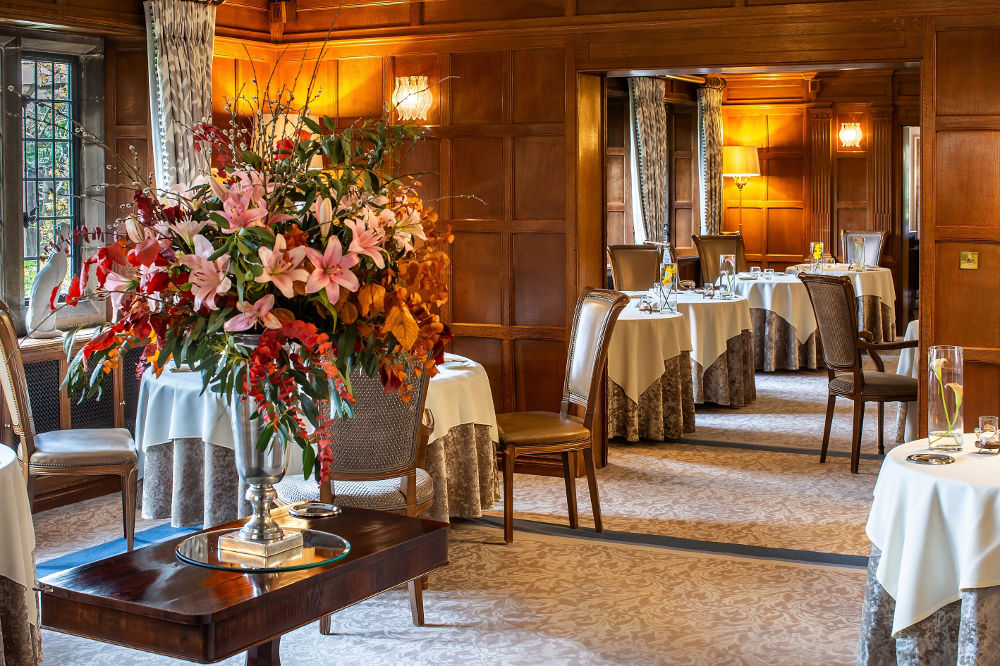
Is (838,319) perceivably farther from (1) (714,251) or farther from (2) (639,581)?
(1) (714,251)

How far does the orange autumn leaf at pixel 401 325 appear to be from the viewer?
2180 mm

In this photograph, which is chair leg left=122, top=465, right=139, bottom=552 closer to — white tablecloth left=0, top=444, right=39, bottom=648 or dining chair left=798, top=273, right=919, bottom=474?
white tablecloth left=0, top=444, right=39, bottom=648

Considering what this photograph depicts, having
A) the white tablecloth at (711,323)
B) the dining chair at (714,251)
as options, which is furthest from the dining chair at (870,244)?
the white tablecloth at (711,323)

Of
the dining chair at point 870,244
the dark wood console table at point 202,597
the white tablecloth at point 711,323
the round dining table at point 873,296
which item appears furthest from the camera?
the dining chair at point 870,244

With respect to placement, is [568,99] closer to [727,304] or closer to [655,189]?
[727,304]

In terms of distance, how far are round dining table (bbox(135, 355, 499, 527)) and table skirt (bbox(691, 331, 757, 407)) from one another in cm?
348

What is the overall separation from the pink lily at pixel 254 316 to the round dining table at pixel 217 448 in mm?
2843

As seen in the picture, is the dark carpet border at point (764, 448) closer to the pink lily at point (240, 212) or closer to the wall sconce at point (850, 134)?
the pink lily at point (240, 212)

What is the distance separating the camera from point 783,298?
9.78 metres

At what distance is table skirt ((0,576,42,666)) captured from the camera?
3207 mm

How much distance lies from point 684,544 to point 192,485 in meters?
2.32

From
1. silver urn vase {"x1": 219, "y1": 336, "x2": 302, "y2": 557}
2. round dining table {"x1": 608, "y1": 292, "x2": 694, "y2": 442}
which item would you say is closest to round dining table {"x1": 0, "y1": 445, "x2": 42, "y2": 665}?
silver urn vase {"x1": 219, "y1": 336, "x2": 302, "y2": 557}

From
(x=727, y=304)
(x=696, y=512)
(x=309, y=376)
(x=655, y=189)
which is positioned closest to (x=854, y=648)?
(x=696, y=512)

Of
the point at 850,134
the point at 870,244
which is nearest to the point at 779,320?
the point at 870,244
